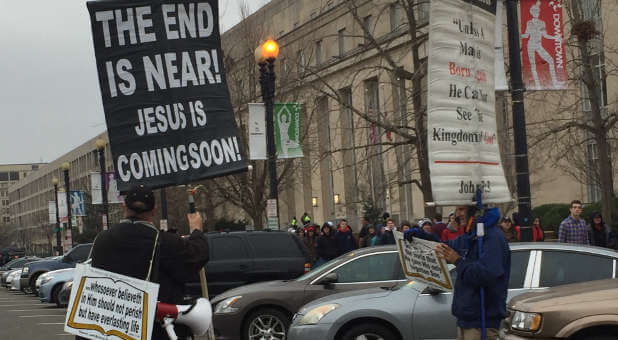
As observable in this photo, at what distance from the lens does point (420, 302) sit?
10.3 m

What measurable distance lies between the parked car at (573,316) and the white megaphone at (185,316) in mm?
3141

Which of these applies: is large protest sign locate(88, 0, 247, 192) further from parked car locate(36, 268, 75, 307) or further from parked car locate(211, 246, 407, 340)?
parked car locate(36, 268, 75, 307)

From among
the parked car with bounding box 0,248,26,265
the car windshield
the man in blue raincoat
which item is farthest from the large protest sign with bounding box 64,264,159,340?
the parked car with bounding box 0,248,26,265

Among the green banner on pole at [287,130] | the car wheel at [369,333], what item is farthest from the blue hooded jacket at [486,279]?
the green banner on pole at [287,130]

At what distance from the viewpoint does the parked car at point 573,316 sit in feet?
25.7

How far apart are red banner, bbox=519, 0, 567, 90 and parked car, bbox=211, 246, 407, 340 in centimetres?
335

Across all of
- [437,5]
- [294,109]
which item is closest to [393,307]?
[437,5]

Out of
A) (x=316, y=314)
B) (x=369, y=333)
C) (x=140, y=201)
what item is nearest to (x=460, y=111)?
(x=140, y=201)

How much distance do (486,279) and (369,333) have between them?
411 cm

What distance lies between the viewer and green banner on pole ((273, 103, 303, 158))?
70.1ft

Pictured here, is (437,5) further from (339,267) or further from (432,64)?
(339,267)

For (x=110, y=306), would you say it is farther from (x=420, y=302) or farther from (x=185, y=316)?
(x=420, y=302)

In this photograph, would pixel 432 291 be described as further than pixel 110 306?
Yes

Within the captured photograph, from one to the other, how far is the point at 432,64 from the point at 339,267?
6.11m
